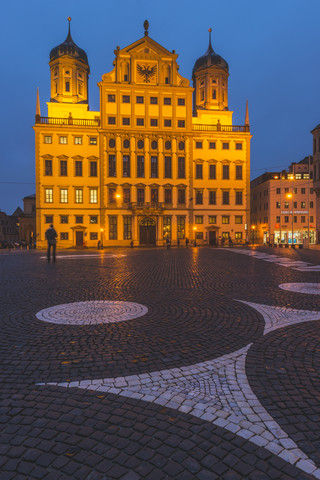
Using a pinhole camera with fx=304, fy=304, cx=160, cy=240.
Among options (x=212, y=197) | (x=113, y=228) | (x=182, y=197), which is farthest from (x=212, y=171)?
(x=113, y=228)

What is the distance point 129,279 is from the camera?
392 inches

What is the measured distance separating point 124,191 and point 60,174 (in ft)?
31.8

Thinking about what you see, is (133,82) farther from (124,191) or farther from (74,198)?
(74,198)

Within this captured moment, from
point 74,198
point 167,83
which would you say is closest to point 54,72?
point 167,83

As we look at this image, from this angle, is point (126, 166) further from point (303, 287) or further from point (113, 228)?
point (303, 287)

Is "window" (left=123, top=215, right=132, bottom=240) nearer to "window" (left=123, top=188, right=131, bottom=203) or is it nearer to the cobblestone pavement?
"window" (left=123, top=188, right=131, bottom=203)

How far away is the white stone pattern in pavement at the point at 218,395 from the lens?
207 centimetres

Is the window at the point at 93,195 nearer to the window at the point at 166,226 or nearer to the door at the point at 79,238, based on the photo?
the door at the point at 79,238

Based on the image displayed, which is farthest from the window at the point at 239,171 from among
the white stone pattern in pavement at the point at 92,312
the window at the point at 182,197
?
the white stone pattern in pavement at the point at 92,312

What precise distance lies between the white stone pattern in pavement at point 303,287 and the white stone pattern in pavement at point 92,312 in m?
4.26

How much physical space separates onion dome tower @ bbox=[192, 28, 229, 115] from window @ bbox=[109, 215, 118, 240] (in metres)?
27.0

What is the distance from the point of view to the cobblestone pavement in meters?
1.90

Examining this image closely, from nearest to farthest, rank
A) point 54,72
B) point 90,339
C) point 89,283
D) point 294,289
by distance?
point 90,339, point 294,289, point 89,283, point 54,72

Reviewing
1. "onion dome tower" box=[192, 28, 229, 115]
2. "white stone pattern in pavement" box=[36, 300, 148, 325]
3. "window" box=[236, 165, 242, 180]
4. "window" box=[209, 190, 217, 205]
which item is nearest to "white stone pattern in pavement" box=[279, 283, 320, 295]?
"white stone pattern in pavement" box=[36, 300, 148, 325]
